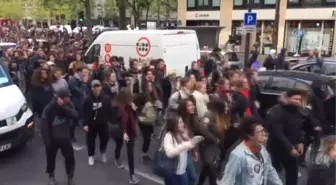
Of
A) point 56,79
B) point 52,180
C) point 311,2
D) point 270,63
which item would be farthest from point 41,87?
point 311,2

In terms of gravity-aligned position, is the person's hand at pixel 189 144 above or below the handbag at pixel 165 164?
above

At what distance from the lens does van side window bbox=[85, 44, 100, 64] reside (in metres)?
14.9

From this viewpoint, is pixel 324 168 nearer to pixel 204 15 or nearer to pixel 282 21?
pixel 282 21

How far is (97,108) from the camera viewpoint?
704 cm

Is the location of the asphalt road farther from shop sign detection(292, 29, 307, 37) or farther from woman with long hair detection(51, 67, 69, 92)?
shop sign detection(292, 29, 307, 37)

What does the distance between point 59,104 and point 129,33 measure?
804 centimetres

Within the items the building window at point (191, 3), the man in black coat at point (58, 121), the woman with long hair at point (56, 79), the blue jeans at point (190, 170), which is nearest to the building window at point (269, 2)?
the building window at point (191, 3)

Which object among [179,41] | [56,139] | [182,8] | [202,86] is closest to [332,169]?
[202,86]

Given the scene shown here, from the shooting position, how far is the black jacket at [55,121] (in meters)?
6.04

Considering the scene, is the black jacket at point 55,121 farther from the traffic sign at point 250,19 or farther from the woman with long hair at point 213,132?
the traffic sign at point 250,19

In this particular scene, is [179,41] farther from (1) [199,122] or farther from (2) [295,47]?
(2) [295,47]

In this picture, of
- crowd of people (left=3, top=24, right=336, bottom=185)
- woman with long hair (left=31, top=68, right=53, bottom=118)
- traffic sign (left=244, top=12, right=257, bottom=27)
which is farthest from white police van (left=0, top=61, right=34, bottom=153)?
traffic sign (left=244, top=12, right=257, bottom=27)

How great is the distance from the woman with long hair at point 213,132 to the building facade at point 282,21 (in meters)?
21.0

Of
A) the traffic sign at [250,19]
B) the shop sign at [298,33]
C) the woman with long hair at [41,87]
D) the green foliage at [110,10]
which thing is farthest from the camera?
the green foliage at [110,10]
